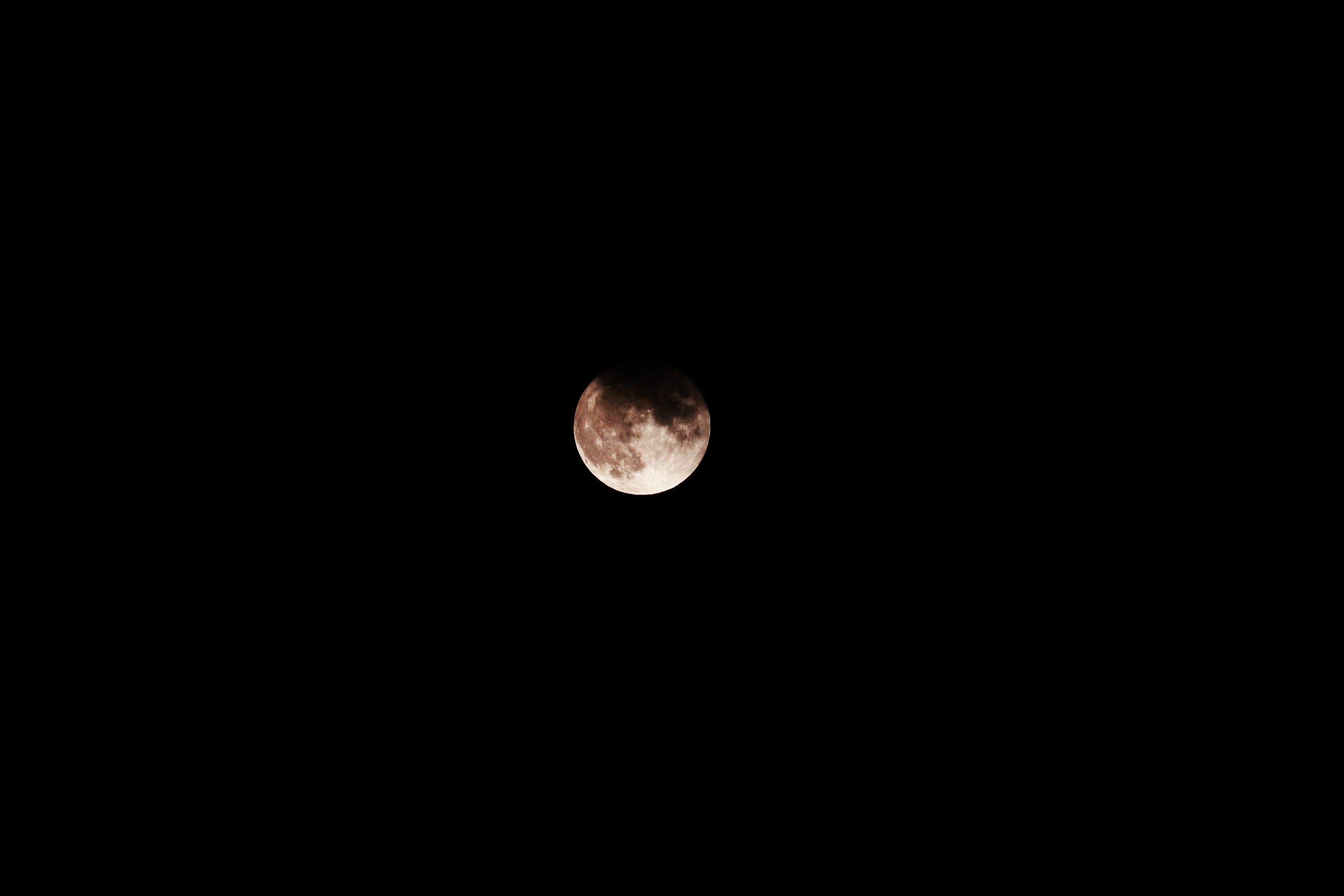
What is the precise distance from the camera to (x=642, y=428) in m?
3.77

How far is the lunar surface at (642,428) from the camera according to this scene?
378 cm

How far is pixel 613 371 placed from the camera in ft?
13.2

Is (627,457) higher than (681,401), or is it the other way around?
(681,401)

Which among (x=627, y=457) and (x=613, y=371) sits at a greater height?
(x=613, y=371)

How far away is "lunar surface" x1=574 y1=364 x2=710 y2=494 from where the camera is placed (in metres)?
3.78

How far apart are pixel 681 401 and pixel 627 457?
23.2 inches

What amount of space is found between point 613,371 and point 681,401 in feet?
1.85

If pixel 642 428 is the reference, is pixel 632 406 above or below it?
above

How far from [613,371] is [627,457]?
0.69 meters

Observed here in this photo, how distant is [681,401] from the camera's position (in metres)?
3.97
